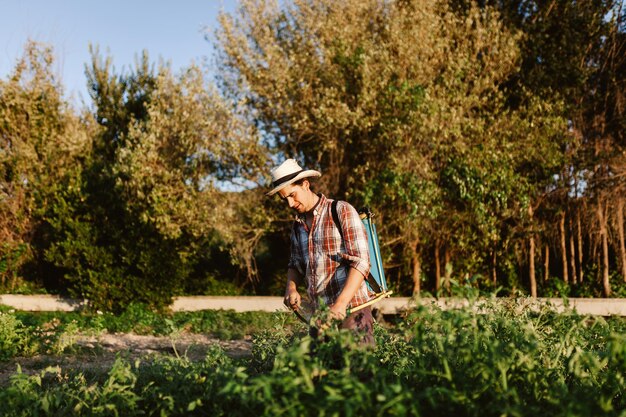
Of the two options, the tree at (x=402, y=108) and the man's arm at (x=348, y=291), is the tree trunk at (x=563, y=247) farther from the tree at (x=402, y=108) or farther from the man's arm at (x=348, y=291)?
the man's arm at (x=348, y=291)

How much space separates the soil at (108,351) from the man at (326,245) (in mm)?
2369

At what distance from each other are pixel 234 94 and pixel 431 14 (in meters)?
4.20

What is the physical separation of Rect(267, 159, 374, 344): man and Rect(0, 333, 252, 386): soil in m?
2.37

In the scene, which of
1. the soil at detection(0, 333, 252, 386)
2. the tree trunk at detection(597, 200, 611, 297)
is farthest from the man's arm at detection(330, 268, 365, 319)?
the tree trunk at detection(597, 200, 611, 297)

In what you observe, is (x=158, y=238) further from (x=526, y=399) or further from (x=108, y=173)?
(x=526, y=399)

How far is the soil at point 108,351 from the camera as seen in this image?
21.6 ft

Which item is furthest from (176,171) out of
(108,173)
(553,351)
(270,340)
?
(553,351)

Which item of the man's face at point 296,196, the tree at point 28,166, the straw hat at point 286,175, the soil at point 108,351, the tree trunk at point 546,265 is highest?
the tree at point 28,166

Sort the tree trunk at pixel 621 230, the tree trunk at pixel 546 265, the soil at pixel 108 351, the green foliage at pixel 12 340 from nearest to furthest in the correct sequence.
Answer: the soil at pixel 108 351 → the green foliage at pixel 12 340 → the tree trunk at pixel 621 230 → the tree trunk at pixel 546 265

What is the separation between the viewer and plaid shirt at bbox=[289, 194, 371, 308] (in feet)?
11.6

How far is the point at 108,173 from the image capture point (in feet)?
40.3

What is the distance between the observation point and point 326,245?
12.0ft

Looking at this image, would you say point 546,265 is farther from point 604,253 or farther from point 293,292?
point 293,292

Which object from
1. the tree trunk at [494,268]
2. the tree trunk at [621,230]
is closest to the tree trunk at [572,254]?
the tree trunk at [621,230]
